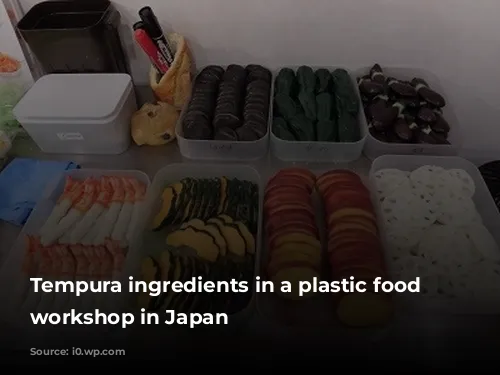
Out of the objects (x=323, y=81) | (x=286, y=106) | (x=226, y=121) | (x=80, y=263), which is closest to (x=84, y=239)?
(x=80, y=263)

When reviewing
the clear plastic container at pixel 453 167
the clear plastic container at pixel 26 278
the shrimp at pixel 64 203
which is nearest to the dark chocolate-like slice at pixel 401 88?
the clear plastic container at pixel 453 167

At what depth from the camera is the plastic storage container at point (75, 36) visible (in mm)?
790

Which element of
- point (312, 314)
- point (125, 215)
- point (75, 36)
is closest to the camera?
point (312, 314)

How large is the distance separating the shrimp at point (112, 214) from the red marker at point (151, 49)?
0.77 feet

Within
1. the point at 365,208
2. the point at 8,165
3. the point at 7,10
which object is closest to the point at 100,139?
the point at 8,165

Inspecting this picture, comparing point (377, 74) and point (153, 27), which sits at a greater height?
point (153, 27)

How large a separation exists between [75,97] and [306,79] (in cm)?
41

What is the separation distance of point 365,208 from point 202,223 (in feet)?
0.76

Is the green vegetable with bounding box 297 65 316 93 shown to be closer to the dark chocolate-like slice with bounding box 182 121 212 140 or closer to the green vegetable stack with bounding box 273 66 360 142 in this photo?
the green vegetable stack with bounding box 273 66 360 142

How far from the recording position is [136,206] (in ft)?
2.30

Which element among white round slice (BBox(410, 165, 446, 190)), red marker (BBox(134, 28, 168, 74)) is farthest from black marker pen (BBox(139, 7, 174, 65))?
white round slice (BBox(410, 165, 446, 190))

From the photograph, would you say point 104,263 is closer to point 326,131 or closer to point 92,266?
point 92,266

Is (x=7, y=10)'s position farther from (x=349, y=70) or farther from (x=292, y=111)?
(x=349, y=70)

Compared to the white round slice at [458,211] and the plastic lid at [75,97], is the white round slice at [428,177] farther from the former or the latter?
the plastic lid at [75,97]
